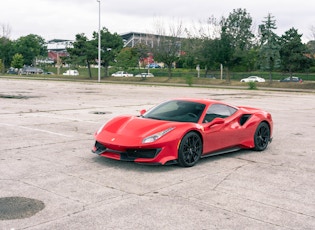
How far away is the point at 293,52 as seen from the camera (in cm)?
5241

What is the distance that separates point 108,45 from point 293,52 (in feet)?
93.2

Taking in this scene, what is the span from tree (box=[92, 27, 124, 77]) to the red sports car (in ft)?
191

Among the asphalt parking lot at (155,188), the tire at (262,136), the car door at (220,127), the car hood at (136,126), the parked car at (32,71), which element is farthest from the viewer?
the parked car at (32,71)

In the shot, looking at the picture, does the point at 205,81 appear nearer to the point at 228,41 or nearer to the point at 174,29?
the point at 228,41

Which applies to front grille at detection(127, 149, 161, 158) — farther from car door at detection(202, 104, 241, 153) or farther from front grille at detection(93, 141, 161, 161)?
car door at detection(202, 104, 241, 153)

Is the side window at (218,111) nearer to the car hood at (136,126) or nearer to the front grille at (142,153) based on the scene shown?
the car hood at (136,126)

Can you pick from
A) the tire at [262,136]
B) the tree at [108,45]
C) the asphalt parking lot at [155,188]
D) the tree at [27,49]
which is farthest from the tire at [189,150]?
the tree at [27,49]

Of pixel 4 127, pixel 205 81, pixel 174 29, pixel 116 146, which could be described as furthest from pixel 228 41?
pixel 116 146

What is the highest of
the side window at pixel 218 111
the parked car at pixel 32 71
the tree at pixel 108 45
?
the tree at pixel 108 45

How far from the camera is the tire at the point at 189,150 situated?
7.17 meters

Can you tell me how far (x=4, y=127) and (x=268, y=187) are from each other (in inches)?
319

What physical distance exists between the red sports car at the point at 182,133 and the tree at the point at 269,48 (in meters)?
45.8

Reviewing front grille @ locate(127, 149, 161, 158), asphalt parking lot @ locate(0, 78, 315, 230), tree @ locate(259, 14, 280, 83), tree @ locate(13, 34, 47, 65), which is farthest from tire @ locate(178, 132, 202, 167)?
tree @ locate(13, 34, 47, 65)

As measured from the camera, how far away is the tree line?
A: 2077 inches
